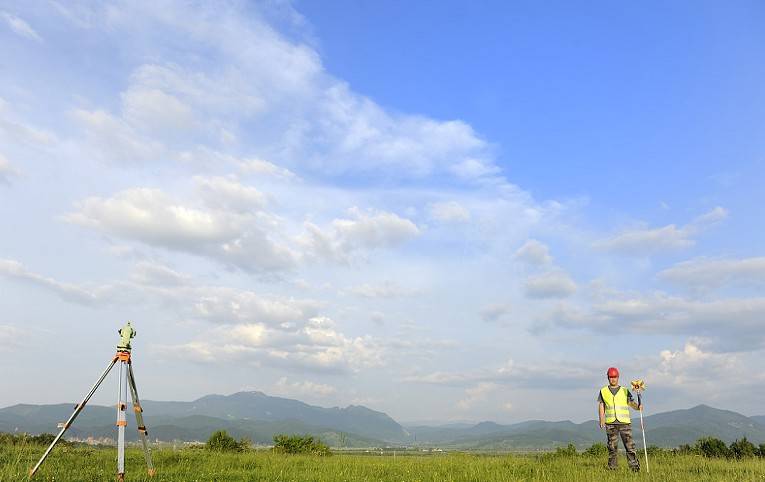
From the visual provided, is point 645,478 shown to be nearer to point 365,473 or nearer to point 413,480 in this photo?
point 413,480

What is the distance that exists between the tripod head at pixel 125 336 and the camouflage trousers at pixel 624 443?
619 inches

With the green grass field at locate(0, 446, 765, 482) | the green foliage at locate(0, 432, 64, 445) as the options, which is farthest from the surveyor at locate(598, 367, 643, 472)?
the green foliage at locate(0, 432, 64, 445)

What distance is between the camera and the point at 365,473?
1633 centimetres

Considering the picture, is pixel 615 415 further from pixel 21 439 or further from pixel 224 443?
pixel 21 439

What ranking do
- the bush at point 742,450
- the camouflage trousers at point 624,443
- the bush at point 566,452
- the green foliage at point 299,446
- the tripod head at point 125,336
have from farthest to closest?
the green foliage at point 299,446
the bush at point 566,452
the bush at point 742,450
the camouflage trousers at point 624,443
the tripod head at point 125,336

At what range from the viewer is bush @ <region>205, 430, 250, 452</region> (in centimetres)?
2846

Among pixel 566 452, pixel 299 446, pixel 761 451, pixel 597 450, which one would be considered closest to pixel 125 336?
pixel 299 446

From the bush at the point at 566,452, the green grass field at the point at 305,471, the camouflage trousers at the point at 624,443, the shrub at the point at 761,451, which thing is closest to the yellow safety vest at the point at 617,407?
the camouflage trousers at the point at 624,443

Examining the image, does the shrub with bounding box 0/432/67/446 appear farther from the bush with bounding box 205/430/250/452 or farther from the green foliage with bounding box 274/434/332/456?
the green foliage with bounding box 274/434/332/456

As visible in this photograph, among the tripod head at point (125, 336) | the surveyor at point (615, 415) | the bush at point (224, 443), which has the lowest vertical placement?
the bush at point (224, 443)

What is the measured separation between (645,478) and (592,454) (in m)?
11.5

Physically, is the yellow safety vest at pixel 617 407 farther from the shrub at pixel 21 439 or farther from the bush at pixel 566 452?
the shrub at pixel 21 439

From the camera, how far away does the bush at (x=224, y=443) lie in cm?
2846

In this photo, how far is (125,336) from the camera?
13.8m
